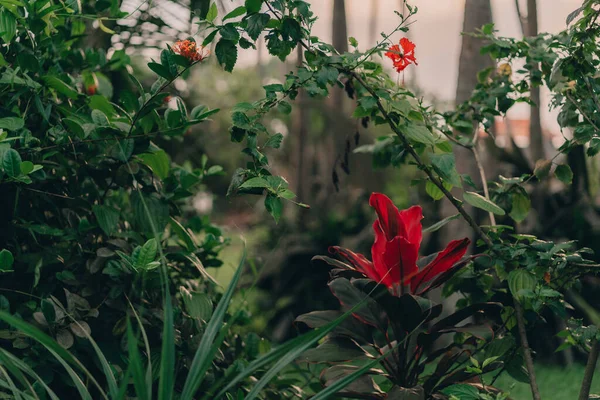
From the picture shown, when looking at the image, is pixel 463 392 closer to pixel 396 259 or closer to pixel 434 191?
pixel 396 259

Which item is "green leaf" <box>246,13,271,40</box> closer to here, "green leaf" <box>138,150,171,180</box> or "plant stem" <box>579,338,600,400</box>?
"green leaf" <box>138,150,171,180</box>

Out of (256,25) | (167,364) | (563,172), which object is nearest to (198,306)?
(167,364)

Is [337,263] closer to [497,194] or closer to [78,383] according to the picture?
[497,194]

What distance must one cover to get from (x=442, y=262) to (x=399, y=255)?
186mm

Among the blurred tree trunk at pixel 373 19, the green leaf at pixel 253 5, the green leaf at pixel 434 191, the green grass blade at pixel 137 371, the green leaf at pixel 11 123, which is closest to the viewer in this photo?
the green grass blade at pixel 137 371

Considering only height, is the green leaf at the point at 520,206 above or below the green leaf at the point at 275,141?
below

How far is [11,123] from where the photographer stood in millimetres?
2240

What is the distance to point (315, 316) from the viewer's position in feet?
7.79

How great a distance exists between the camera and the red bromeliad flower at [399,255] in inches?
89.4

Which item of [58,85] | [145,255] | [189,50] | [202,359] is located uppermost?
[189,50]

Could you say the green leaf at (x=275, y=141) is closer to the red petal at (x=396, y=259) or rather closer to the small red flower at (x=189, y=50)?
the small red flower at (x=189, y=50)

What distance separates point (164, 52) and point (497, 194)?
1.39 m

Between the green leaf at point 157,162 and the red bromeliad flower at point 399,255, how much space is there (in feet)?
2.33

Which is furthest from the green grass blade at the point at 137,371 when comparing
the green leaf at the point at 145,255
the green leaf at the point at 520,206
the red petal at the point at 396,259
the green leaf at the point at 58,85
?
the green leaf at the point at 520,206
